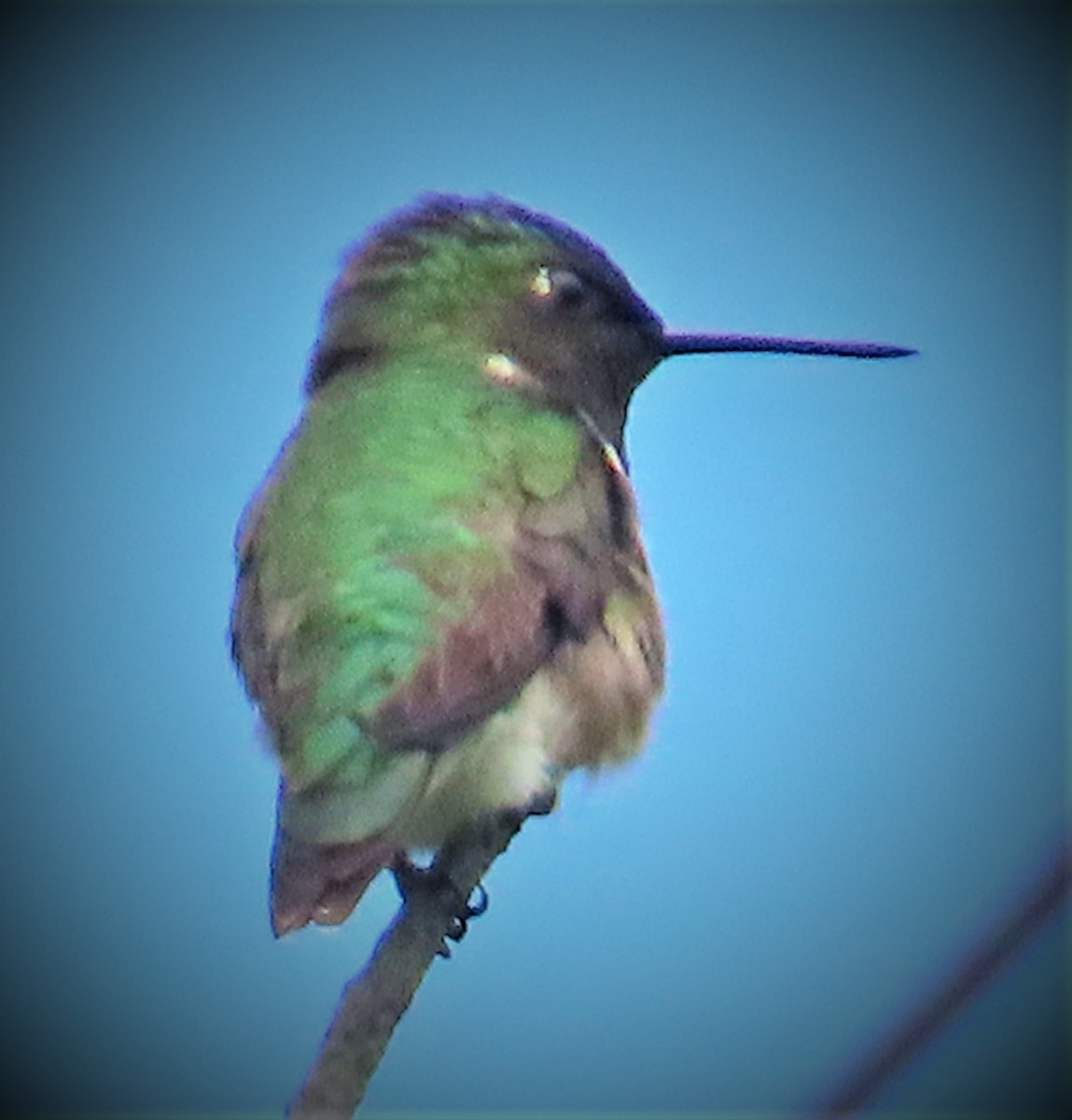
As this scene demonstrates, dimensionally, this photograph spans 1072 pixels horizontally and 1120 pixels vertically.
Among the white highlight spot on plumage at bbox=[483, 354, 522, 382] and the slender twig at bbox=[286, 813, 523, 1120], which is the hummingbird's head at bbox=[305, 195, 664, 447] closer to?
the white highlight spot on plumage at bbox=[483, 354, 522, 382]

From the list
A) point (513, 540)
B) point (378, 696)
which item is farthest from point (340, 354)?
point (378, 696)

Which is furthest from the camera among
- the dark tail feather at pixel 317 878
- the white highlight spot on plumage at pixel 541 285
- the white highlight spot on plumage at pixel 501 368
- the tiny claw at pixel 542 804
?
the white highlight spot on plumage at pixel 541 285

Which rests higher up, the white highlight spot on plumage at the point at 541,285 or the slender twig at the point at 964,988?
the white highlight spot on plumage at the point at 541,285

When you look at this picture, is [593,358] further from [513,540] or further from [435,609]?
[435,609]

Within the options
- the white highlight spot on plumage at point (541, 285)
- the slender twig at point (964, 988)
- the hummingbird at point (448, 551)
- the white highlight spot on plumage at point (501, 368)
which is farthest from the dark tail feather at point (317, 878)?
the white highlight spot on plumage at point (541, 285)

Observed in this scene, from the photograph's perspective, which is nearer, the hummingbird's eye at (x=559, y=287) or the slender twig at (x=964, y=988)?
the slender twig at (x=964, y=988)

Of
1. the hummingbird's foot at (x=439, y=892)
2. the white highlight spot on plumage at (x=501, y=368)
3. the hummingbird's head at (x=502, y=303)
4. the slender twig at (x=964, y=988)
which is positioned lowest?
the hummingbird's foot at (x=439, y=892)

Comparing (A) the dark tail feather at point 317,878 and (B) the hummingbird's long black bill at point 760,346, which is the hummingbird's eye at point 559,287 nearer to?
(B) the hummingbird's long black bill at point 760,346
